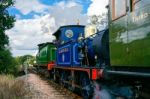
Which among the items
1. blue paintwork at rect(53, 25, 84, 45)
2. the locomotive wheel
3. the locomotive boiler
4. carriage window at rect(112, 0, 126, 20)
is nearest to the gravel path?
the locomotive wheel

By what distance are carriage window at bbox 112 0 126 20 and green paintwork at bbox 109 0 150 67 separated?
0.12m

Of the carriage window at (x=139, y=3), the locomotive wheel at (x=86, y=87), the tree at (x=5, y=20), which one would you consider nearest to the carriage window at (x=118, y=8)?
the carriage window at (x=139, y=3)

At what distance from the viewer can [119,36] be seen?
35.9ft

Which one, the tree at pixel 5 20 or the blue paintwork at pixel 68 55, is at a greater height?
the tree at pixel 5 20

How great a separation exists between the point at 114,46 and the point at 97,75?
2.40 metres

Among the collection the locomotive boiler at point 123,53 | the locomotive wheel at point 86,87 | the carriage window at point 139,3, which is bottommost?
the locomotive wheel at point 86,87

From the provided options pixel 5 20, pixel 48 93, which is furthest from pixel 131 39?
pixel 5 20

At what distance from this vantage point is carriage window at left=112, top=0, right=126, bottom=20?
10586mm

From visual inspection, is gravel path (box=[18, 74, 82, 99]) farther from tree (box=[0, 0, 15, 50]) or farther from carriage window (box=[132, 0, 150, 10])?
tree (box=[0, 0, 15, 50])

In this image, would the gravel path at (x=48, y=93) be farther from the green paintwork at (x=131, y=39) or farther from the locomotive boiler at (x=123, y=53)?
the green paintwork at (x=131, y=39)

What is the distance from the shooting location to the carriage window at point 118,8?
10.6 meters

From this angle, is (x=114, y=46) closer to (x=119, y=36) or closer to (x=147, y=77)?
(x=119, y=36)

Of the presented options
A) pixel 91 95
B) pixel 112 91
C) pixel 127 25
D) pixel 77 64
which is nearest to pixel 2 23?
pixel 77 64

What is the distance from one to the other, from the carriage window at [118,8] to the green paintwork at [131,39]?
122 millimetres
